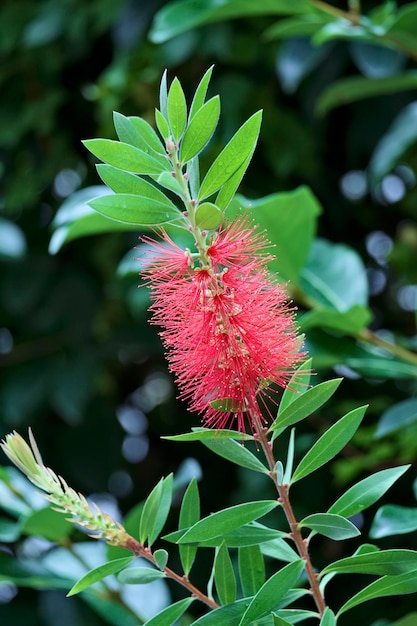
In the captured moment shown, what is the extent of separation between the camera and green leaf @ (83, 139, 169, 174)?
0.29 meters

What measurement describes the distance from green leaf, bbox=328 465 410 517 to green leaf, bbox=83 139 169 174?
14 centimetres

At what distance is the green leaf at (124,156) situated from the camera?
286mm

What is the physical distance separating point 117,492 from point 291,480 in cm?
97

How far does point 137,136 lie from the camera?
30 centimetres

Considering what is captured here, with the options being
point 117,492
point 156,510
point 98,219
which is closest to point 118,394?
point 117,492

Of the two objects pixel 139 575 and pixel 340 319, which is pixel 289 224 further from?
pixel 139 575

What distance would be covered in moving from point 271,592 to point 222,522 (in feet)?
0.10

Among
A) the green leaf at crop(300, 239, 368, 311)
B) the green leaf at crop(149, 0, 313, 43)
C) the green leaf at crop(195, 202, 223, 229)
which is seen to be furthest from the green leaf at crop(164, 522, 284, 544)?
the green leaf at crop(149, 0, 313, 43)

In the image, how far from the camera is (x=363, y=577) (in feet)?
2.95

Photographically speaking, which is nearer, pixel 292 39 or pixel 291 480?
pixel 291 480

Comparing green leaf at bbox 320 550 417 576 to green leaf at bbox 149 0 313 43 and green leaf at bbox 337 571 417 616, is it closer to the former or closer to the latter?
green leaf at bbox 337 571 417 616

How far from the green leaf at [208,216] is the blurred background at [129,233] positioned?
628 mm

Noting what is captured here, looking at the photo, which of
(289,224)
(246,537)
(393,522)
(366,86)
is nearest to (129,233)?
(366,86)

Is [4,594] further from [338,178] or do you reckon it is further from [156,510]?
[156,510]
